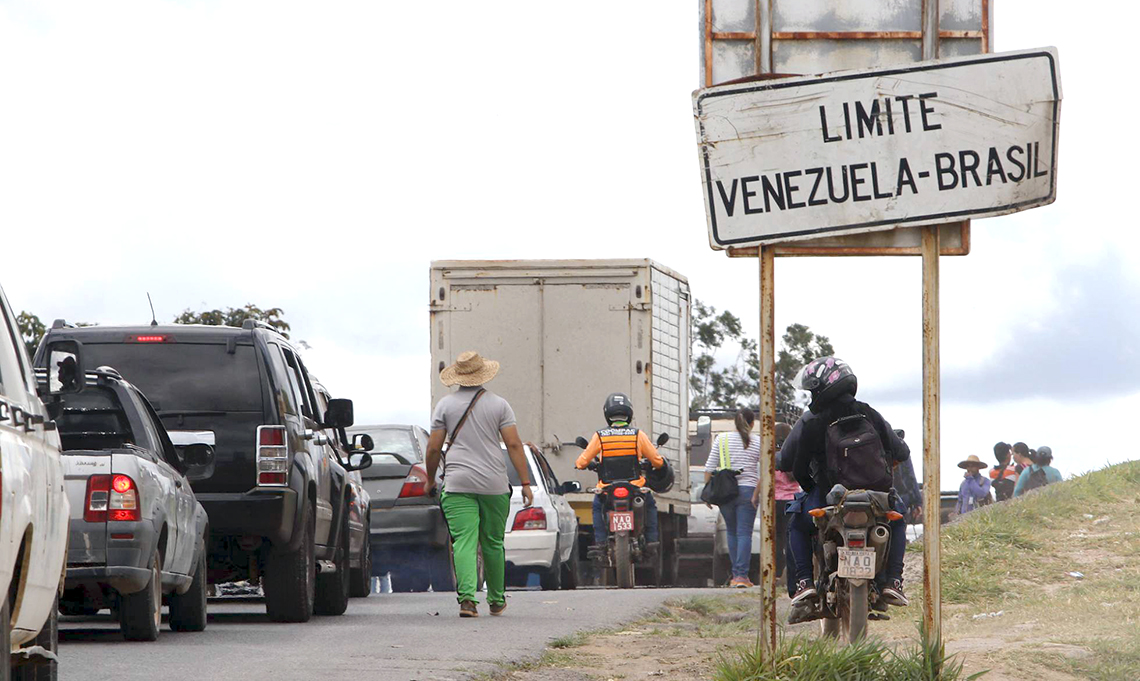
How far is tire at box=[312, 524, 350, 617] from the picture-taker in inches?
538

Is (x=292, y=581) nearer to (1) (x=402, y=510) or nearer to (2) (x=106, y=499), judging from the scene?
(2) (x=106, y=499)

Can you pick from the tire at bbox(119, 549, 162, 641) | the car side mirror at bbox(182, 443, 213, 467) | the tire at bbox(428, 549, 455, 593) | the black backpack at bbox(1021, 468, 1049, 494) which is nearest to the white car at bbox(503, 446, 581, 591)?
the tire at bbox(428, 549, 455, 593)

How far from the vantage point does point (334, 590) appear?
13.7 meters

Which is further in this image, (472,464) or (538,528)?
(538,528)

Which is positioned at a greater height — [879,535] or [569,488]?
[569,488]

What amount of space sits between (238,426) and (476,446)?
5.52 ft

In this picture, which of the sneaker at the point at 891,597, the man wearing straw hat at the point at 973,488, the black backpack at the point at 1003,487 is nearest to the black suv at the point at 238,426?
the sneaker at the point at 891,597

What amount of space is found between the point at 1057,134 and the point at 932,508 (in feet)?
4.78

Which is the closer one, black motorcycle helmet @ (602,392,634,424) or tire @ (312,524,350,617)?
tire @ (312,524,350,617)

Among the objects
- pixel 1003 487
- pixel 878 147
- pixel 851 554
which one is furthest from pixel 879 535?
pixel 1003 487

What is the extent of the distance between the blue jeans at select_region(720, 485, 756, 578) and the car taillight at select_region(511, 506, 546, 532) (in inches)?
76.2

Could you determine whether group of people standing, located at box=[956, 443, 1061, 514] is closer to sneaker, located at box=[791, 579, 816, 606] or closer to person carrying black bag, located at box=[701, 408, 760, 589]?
person carrying black bag, located at box=[701, 408, 760, 589]

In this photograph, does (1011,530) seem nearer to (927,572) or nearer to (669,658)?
(669,658)

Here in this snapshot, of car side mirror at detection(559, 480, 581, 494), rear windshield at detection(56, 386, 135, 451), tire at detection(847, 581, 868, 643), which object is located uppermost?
rear windshield at detection(56, 386, 135, 451)
